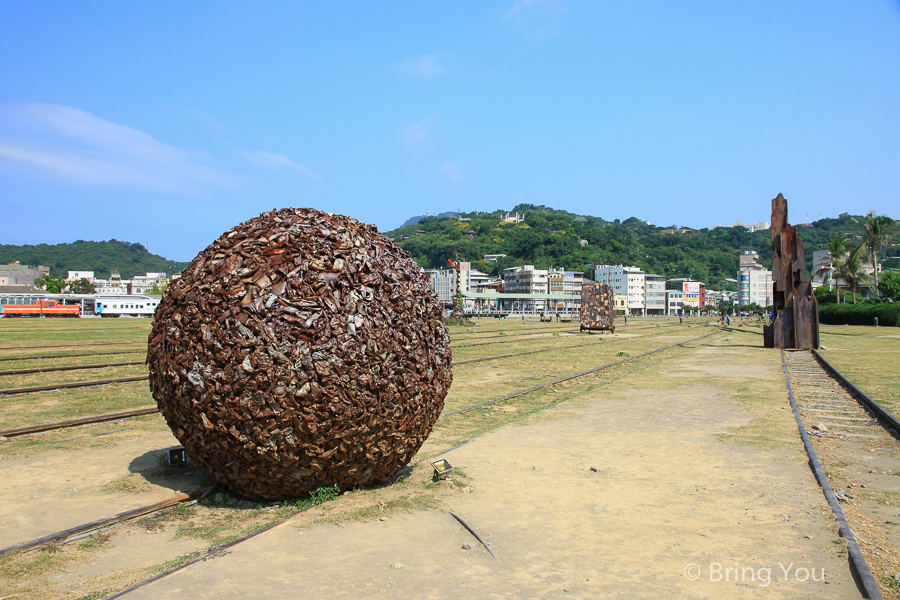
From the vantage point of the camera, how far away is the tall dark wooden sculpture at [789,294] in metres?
28.5

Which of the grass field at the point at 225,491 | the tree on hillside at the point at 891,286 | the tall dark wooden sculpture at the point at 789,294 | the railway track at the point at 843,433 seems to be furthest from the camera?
the tree on hillside at the point at 891,286

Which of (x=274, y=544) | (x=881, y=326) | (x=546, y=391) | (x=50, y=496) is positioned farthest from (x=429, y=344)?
(x=881, y=326)

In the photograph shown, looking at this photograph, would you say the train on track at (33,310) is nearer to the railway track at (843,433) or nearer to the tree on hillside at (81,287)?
the tree on hillside at (81,287)

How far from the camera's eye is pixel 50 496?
21.5 feet

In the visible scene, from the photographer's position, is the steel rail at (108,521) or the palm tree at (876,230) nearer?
the steel rail at (108,521)

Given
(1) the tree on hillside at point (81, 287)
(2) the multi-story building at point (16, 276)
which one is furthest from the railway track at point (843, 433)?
(2) the multi-story building at point (16, 276)

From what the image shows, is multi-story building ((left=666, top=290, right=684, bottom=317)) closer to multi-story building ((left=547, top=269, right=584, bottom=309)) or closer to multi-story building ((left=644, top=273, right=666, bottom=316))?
multi-story building ((left=644, top=273, right=666, bottom=316))

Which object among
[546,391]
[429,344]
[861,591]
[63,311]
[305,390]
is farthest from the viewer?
[63,311]

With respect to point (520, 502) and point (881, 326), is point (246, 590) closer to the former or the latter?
point (520, 502)

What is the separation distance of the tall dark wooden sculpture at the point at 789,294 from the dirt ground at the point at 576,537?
22.5 metres

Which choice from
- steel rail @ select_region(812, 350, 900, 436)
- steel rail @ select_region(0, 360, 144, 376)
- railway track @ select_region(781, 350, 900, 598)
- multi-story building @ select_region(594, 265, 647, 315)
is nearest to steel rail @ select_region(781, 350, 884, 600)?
railway track @ select_region(781, 350, 900, 598)

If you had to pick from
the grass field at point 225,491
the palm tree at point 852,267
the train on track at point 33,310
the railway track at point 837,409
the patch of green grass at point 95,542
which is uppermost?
the palm tree at point 852,267

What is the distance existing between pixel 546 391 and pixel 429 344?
8.90 m

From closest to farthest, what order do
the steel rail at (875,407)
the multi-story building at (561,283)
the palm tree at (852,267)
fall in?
the steel rail at (875,407) → the palm tree at (852,267) → the multi-story building at (561,283)
